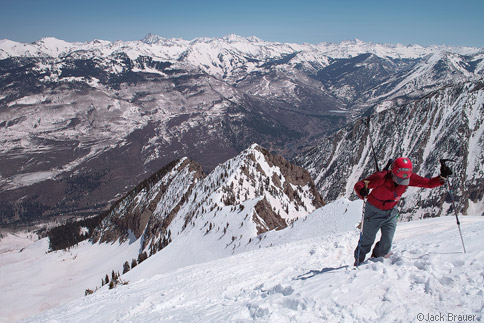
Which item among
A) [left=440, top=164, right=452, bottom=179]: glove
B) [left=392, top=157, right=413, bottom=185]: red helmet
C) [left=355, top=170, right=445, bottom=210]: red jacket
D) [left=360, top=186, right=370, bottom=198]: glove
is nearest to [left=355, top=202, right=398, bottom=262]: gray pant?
[left=355, top=170, right=445, bottom=210]: red jacket

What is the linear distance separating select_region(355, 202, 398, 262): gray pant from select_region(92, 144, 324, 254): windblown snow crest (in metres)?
38.8

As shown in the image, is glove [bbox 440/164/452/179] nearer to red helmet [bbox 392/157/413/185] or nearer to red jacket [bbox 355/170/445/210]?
red jacket [bbox 355/170/445/210]

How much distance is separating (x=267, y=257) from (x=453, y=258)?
13.0 metres

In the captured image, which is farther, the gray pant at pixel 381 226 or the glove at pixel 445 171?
the gray pant at pixel 381 226

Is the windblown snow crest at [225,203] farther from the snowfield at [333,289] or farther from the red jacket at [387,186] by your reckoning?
the red jacket at [387,186]

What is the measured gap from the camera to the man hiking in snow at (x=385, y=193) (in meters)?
11.4

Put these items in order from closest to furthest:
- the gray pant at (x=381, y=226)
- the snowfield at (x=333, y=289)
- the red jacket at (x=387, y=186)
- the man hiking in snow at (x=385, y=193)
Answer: the snowfield at (x=333, y=289)
the man hiking in snow at (x=385, y=193)
the red jacket at (x=387, y=186)
the gray pant at (x=381, y=226)

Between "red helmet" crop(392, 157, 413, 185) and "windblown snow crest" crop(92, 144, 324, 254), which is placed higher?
"red helmet" crop(392, 157, 413, 185)

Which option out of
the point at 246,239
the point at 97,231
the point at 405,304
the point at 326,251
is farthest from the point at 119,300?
the point at 97,231

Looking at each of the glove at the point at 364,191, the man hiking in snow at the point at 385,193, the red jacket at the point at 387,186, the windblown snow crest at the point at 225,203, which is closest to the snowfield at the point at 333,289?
the man hiking in snow at the point at 385,193

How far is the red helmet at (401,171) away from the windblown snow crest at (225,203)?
41.0 meters

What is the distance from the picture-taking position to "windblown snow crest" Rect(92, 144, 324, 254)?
61531 millimetres

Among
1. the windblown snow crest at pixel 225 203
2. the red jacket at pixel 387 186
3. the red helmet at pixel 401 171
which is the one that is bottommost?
the windblown snow crest at pixel 225 203

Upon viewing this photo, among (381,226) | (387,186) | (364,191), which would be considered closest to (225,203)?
(381,226)
